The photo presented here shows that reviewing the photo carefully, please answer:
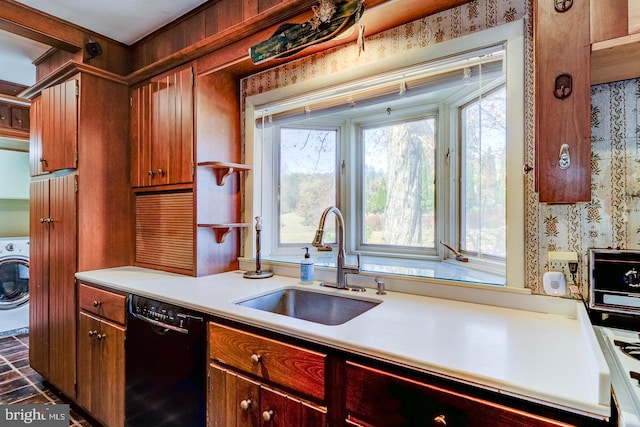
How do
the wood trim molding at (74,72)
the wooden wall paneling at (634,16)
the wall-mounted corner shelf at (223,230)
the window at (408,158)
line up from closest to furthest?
the wooden wall paneling at (634,16)
the window at (408,158)
the wall-mounted corner shelf at (223,230)
the wood trim molding at (74,72)

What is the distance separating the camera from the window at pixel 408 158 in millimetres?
1341

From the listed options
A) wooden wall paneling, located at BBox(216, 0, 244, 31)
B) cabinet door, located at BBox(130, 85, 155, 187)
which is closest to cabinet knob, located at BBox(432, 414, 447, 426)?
wooden wall paneling, located at BBox(216, 0, 244, 31)

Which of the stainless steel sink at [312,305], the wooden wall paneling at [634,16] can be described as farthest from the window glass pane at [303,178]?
the wooden wall paneling at [634,16]

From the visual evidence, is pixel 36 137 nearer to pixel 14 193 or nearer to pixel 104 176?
pixel 104 176

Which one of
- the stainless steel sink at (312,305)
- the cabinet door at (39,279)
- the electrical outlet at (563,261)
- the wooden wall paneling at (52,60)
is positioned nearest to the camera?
the electrical outlet at (563,261)

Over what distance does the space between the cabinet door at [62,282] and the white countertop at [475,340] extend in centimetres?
107

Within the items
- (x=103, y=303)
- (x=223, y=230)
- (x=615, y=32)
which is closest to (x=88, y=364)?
(x=103, y=303)

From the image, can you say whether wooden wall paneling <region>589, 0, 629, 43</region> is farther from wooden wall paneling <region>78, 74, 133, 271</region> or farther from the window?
wooden wall paneling <region>78, 74, 133, 271</region>

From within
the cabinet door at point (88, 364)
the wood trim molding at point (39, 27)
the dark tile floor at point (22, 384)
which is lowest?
the dark tile floor at point (22, 384)

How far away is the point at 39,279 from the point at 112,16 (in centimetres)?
198

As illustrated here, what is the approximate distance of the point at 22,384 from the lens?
245 cm

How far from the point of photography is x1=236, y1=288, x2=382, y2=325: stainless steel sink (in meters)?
1.49

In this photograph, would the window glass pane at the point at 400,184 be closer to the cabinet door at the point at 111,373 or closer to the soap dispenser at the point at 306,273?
the soap dispenser at the point at 306,273

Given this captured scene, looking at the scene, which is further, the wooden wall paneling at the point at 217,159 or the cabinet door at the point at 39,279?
the cabinet door at the point at 39,279
